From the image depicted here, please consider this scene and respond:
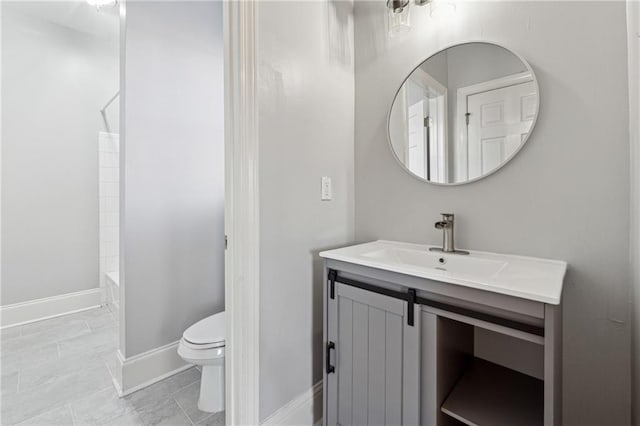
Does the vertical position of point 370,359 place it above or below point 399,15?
below

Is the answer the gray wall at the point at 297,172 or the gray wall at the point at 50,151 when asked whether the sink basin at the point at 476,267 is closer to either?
the gray wall at the point at 297,172

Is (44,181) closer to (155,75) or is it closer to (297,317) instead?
(155,75)

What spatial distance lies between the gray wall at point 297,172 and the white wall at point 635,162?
1116 mm

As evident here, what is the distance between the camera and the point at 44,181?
8.57ft

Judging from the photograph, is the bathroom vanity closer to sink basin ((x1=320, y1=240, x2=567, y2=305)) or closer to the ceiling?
sink basin ((x1=320, y1=240, x2=567, y2=305))

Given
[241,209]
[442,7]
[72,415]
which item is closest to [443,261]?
[241,209]

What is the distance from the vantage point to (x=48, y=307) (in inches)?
103

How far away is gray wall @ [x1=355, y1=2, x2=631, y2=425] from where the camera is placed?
3.18 feet

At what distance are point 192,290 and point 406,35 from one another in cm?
204

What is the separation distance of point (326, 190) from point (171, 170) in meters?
1.06

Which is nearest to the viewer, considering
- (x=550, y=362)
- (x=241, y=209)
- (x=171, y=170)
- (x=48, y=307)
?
(x=550, y=362)

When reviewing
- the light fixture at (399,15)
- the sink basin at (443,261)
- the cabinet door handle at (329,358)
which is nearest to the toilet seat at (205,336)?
the cabinet door handle at (329,358)

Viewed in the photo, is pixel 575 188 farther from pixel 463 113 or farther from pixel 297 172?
pixel 297 172

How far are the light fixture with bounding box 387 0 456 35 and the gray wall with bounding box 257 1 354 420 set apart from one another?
0.29 m
